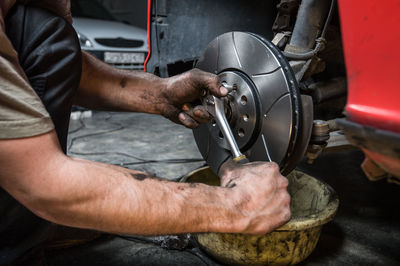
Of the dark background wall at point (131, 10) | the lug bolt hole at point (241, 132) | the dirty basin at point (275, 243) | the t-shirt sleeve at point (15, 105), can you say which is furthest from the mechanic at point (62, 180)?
the dark background wall at point (131, 10)

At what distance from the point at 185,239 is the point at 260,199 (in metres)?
0.51

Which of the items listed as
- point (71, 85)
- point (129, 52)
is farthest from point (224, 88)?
point (129, 52)

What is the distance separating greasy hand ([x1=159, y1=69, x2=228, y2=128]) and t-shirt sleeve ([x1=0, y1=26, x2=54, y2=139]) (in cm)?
48

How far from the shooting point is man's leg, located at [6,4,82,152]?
657 mm

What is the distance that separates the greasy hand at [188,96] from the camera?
3.02 ft

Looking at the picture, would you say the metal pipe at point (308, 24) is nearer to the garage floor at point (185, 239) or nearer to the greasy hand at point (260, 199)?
the greasy hand at point (260, 199)

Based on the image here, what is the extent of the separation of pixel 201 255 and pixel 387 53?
0.79 m

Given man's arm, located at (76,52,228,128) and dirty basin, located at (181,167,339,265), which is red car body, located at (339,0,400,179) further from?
man's arm, located at (76,52,228,128)

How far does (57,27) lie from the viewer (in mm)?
727

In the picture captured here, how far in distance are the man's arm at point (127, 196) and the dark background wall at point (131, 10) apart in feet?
18.9

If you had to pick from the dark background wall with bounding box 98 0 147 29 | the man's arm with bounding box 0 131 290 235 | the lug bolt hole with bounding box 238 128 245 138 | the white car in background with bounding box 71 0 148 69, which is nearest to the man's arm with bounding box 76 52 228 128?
the lug bolt hole with bounding box 238 128 245 138

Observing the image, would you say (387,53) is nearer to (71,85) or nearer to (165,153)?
(71,85)

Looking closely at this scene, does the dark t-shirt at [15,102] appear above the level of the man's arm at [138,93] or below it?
above

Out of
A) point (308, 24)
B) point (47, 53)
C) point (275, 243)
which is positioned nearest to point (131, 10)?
point (308, 24)
